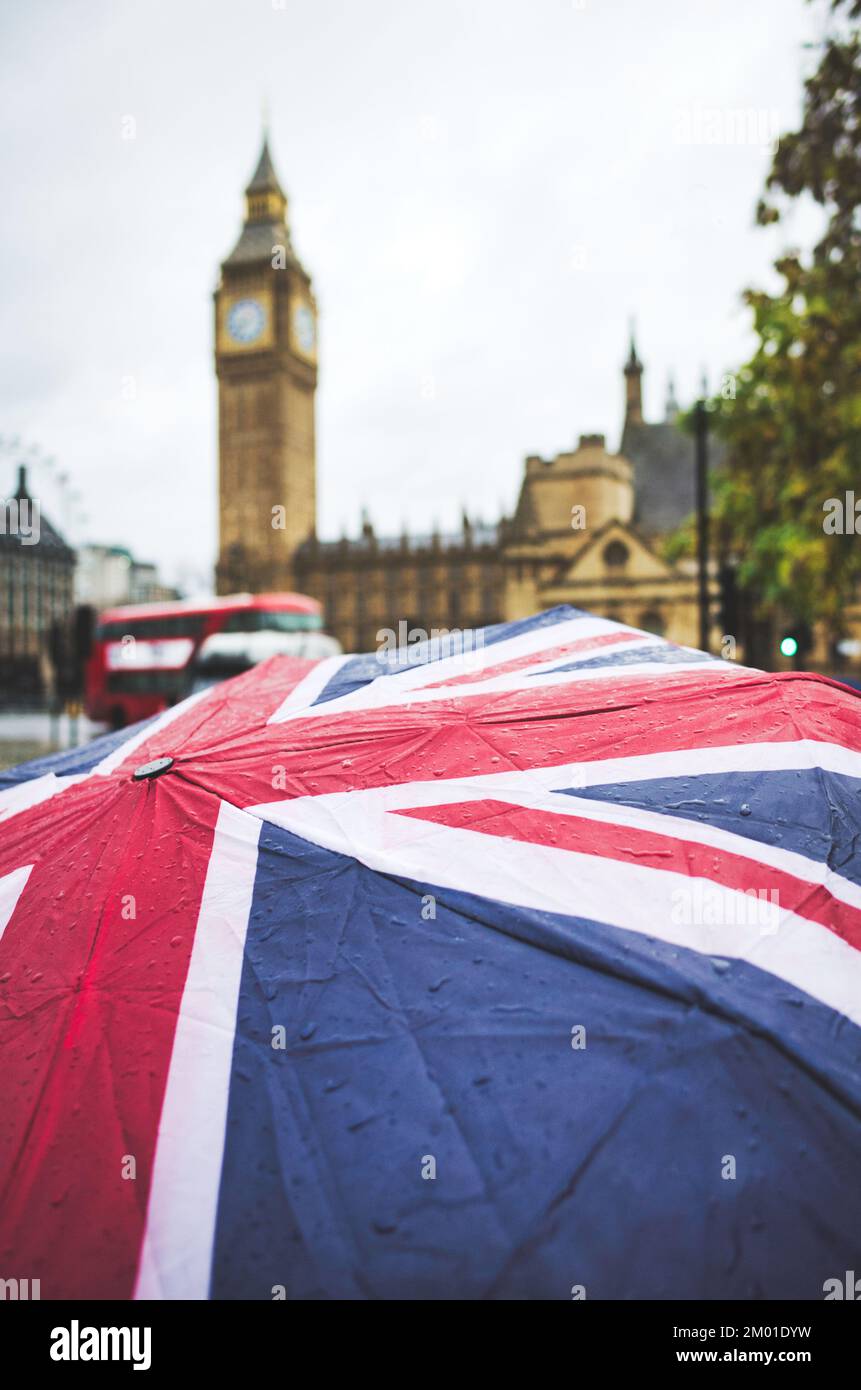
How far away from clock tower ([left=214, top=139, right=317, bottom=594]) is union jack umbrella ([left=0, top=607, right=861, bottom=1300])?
233 ft

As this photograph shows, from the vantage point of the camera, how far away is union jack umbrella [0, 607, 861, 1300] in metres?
1.02

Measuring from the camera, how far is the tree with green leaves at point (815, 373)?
9.04 metres

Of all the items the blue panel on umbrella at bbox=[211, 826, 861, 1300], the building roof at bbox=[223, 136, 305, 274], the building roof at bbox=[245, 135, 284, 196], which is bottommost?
the blue panel on umbrella at bbox=[211, 826, 861, 1300]

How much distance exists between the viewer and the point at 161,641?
22125 millimetres

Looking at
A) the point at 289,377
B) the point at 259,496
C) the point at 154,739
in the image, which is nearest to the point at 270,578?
the point at 259,496

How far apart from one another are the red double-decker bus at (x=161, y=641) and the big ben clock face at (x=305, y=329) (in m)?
58.5

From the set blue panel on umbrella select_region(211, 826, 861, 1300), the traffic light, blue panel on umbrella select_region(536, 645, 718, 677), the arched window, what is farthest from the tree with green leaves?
the arched window

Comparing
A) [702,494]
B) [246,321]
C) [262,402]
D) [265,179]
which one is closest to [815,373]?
[702,494]

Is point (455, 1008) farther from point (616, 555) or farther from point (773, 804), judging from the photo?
point (616, 555)

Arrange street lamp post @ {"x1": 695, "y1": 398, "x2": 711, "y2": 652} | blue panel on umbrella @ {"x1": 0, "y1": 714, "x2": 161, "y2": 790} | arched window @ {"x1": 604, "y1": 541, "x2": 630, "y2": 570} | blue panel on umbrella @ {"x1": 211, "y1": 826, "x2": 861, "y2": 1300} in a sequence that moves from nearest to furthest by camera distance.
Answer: blue panel on umbrella @ {"x1": 211, "y1": 826, "x2": 861, "y2": 1300} < blue panel on umbrella @ {"x1": 0, "y1": 714, "x2": 161, "y2": 790} < street lamp post @ {"x1": 695, "y1": 398, "x2": 711, "y2": 652} < arched window @ {"x1": 604, "y1": 541, "x2": 630, "y2": 570}

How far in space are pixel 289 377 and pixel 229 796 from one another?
7853 cm

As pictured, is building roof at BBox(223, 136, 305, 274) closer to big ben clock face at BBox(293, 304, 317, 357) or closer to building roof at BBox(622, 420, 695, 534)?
big ben clock face at BBox(293, 304, 317, 357)

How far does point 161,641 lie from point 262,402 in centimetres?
5778

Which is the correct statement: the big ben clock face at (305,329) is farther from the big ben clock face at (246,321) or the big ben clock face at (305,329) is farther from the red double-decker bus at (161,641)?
the red double-decker bus at (161,641)
